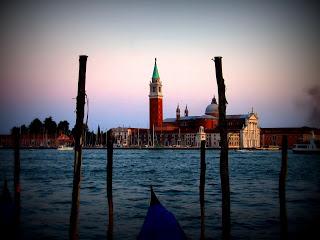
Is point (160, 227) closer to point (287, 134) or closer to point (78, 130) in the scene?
point (78, 130)

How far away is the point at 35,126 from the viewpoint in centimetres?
9706

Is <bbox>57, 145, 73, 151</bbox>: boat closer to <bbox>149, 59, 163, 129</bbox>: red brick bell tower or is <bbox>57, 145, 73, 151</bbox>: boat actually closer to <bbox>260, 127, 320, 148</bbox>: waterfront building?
<bbox>149, 59, 163, 129</bbox>: red brick bell tower

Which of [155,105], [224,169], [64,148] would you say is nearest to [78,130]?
[224,169]

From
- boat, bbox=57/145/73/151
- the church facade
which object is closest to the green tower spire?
the church facade

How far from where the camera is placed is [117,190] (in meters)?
19.8

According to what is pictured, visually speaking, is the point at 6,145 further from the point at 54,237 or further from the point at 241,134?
the point at 54,237

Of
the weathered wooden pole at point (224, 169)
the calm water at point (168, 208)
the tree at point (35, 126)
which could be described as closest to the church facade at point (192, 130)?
the tree at point (35, 126)

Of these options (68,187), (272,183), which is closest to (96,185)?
(68,187)

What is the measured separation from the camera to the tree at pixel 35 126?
96.5 m

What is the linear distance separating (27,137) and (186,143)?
32.9 m

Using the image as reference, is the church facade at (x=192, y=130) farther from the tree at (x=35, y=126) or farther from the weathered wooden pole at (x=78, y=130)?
the weathered wooden pole at (x=78, y=130)

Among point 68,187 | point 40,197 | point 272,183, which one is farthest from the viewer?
point 272,183

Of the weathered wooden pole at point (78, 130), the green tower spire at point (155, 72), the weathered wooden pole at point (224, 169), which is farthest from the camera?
the green tower spire at point (155, 72)

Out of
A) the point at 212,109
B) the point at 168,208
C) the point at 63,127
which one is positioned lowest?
the point at 168,208
